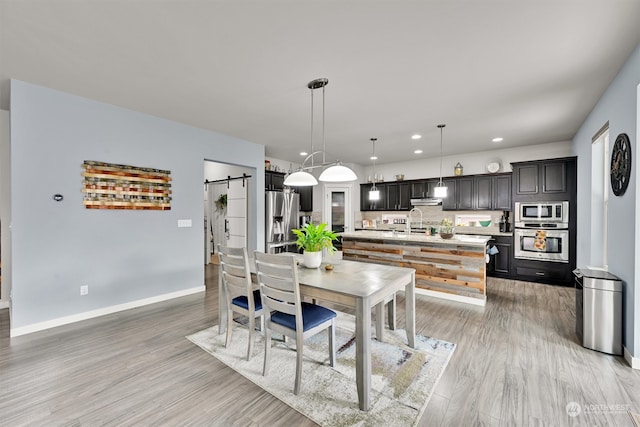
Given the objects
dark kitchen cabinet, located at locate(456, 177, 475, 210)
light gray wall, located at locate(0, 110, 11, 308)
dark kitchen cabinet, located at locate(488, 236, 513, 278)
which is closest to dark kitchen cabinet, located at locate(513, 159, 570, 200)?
dark kitchen cabinet, located at locate(456, 177, 475, 210)

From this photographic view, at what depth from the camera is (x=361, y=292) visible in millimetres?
1877

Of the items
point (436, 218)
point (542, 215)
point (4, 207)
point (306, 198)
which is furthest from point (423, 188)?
point (4, 207)

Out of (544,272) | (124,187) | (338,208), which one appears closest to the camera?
(124,187)

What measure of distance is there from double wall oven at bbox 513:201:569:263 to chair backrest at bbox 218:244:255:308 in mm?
5258

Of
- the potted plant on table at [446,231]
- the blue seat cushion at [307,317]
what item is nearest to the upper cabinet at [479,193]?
the potted plant on table at [446,231]

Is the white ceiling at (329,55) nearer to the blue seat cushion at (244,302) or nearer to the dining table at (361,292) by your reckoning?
the dining table at (361,292)

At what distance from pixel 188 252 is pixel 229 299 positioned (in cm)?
203

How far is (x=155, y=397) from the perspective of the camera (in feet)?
6.31

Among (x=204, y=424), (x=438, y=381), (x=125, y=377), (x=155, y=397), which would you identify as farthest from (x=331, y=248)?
(x=125, y=377)

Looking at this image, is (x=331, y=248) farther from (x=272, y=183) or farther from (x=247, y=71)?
(x=272, y=183)

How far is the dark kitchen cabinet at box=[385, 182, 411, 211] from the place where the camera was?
6875mm

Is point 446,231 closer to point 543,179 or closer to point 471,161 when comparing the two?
point 543,179

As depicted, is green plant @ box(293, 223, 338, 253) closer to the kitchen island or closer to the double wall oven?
the kitchen island

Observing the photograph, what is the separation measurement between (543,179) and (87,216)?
7171 millimetres
